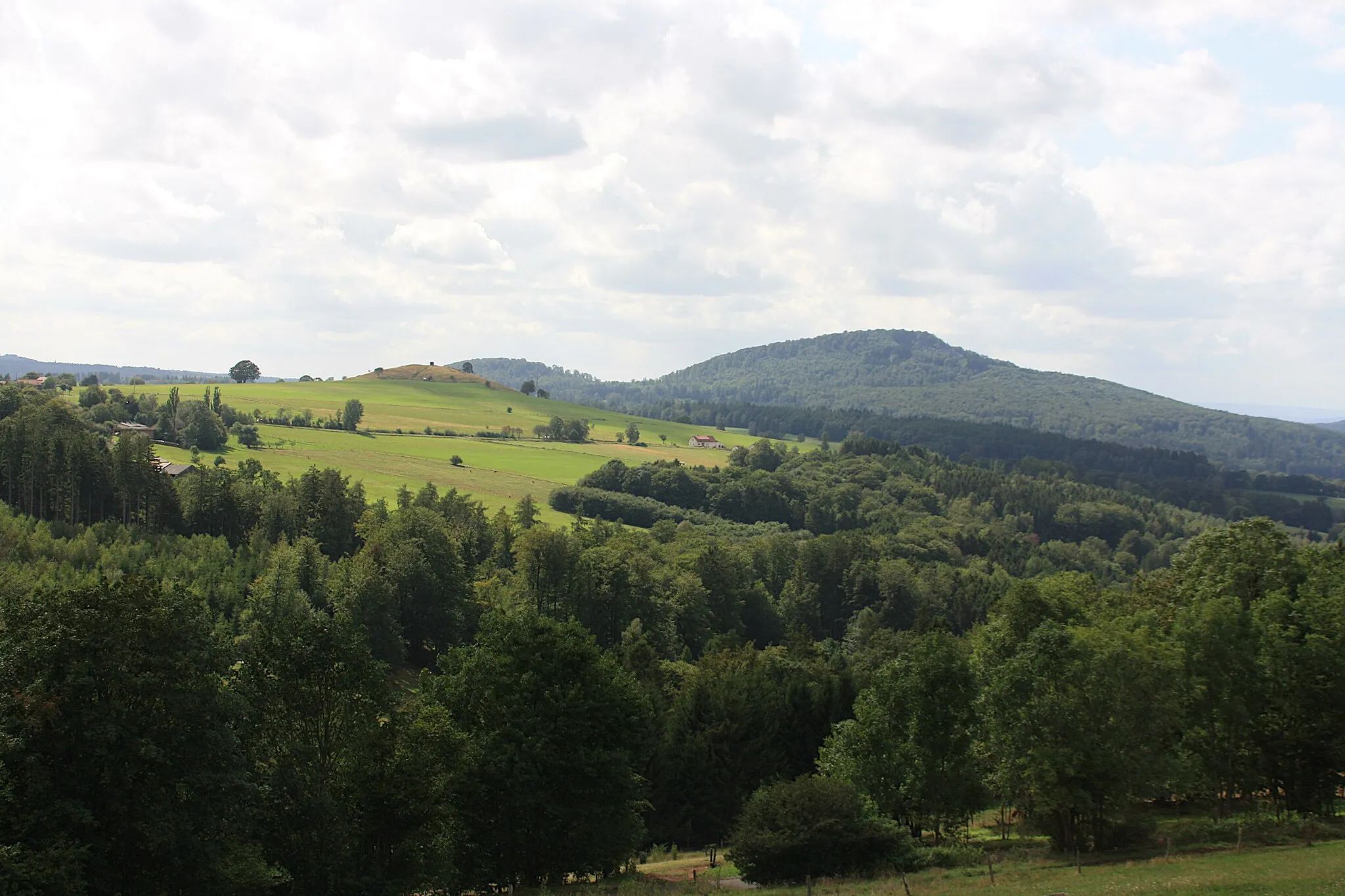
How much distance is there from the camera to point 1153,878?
30.8m

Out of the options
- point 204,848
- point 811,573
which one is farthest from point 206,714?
point 811,573

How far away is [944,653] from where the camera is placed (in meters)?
44.7

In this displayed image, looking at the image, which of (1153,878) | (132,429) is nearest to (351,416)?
(132,429)

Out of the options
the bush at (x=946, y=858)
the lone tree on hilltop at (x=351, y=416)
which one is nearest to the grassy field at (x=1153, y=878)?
the bush at (x=946, y=858)

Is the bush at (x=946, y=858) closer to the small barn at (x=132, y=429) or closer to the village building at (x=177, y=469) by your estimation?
the village building at (x=177, y=469)

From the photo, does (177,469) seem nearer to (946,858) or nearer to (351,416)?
(351,416)

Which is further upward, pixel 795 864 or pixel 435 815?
pixel 435 815

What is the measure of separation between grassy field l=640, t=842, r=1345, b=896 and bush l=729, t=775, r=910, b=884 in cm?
143

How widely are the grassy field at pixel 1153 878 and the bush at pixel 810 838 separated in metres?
1.43

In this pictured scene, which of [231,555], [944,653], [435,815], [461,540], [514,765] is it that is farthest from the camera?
[461,540]

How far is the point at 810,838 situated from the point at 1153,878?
1135cm

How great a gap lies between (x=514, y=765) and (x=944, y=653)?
19.1 meters

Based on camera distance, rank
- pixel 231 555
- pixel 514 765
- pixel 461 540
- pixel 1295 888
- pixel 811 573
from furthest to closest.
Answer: pixel 811 573 → pixel 461 540 → pixel 231 555 → pixel 514 765 → pixel 1295 888

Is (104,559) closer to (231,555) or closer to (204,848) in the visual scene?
(231,555)
